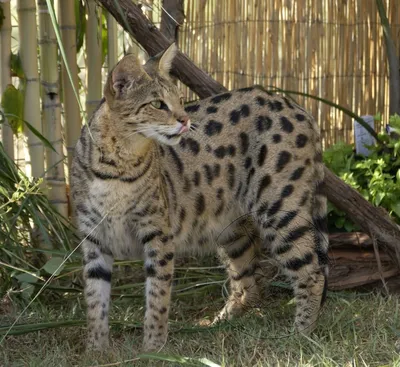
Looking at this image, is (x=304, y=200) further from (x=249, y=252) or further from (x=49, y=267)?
(x=49, y=267)

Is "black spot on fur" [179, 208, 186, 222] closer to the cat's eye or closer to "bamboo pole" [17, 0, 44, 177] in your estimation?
the cat's eye

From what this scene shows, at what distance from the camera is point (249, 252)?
579cm

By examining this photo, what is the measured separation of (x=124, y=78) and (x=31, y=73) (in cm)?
143

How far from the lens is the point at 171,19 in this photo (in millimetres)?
5996

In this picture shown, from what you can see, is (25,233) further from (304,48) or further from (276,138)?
(304,48)

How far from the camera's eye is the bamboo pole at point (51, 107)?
6.04 meters

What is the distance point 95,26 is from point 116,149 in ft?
6.01

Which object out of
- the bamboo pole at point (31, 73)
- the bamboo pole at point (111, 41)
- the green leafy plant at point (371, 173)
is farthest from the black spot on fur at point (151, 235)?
the bamboo pole at point (111, 41)

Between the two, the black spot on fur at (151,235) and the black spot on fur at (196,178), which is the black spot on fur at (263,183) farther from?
the black spot on fur at (151,235)

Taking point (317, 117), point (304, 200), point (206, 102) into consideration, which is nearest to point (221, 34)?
point (317, 117)

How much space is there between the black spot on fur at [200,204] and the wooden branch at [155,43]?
761 mm

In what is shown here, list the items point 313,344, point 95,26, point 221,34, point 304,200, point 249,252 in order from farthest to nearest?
point 221,34 → point 95,26 → point 249,252 → point 304,200 → point 313,344

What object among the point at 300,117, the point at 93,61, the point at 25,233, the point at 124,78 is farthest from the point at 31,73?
the point at 300,117

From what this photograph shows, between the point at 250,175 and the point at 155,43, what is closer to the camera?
the point at 250,175
